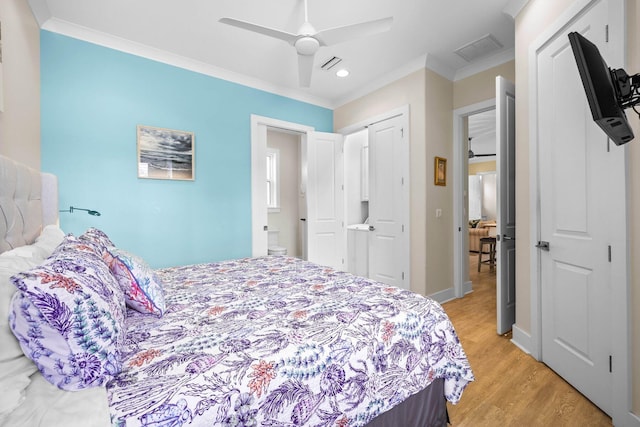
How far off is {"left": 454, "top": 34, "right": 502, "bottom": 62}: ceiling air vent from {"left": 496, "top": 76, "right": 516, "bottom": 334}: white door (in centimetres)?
59

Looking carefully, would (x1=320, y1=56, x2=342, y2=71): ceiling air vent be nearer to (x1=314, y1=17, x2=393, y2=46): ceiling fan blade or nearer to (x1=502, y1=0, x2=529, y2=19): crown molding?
(x1=314, y1=17, x2=393, y2=46): ceiling fan blade

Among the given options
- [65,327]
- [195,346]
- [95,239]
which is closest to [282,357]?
[195,346]

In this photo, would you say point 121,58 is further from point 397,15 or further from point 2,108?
point 397,15

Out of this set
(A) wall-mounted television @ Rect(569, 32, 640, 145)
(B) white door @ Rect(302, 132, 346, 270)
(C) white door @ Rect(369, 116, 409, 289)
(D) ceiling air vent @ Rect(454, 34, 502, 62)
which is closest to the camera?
(A) wall-mounted television @ Rect(569, 32, 640, 145)

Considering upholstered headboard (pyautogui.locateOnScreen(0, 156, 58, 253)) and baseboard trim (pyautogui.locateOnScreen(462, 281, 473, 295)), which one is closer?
upholstered headboard (pyautogui.locateOnScreen(0, 156, 58, 253))

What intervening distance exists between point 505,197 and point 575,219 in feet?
2.63

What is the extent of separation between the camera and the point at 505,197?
2.57 meters

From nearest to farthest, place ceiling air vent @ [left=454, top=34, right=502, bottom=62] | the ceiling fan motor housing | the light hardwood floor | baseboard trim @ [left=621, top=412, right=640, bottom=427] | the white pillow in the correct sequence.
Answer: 1. the white pillow
2. baseboard trim @ [left=621, top=412, right=640, bottom=427]
3. the light hardwood floor
4. the ceiling fan motor housing
5. ceiling air vent @ [left=454, top=34, right=502, bottom=62]

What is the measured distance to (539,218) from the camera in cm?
211

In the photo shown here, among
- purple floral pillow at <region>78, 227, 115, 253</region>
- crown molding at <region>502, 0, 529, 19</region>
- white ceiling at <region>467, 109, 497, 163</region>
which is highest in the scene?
crown molding at <region>502, 0, 529, 19</region>

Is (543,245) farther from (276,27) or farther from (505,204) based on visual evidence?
(276,27)

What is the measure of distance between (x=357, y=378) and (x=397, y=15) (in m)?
2.84

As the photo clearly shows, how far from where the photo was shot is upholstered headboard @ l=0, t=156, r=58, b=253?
125 cm

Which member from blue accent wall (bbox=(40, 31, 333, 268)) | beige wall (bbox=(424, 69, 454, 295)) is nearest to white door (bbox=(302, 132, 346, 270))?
blue accent wall (bbox=(40, 31, 333, 268))
